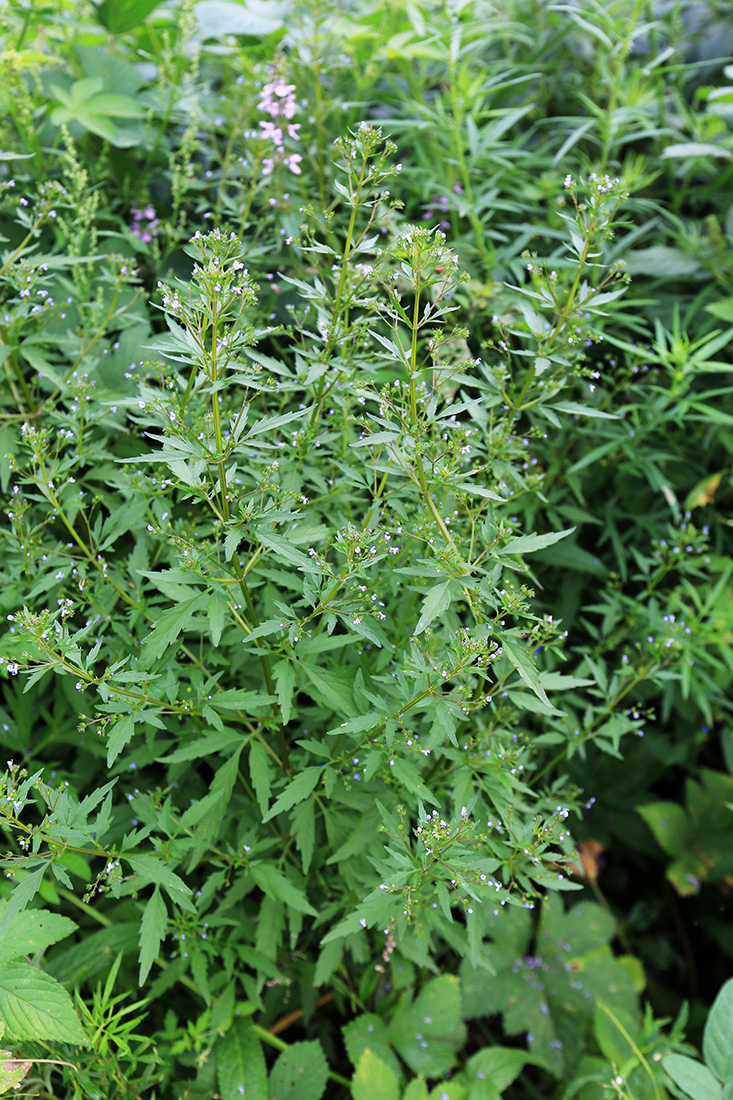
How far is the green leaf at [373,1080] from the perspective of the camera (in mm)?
1774

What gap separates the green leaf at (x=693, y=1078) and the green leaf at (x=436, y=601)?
3.84 feet

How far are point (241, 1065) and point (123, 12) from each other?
3.02m

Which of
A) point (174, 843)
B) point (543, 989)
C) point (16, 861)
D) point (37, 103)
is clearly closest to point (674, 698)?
point (543, 989)

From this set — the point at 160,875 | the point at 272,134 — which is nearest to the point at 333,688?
the point at 160,875

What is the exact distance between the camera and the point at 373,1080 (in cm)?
179

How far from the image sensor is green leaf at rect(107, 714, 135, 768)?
1.23 meters

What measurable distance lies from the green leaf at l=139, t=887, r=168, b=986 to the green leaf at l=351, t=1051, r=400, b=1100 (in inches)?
27.1

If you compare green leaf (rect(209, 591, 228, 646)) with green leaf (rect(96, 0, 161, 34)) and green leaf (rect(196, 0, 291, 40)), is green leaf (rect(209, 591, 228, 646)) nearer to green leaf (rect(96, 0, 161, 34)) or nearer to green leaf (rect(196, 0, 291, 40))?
green leaf (rect(196, 0, 291, 40))

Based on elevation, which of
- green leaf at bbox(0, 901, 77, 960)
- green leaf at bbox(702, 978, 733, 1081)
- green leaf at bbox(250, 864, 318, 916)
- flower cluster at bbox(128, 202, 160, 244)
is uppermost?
flower cluster at bbox(128, 202, 160, 244)

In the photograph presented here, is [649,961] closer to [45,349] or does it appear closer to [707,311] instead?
[707,311]

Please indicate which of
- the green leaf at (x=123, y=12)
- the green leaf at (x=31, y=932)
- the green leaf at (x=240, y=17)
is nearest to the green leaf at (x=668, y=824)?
the green leaf at (x=31, y=932)

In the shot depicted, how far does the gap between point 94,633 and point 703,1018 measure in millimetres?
2254

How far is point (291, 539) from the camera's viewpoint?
51.3 inches

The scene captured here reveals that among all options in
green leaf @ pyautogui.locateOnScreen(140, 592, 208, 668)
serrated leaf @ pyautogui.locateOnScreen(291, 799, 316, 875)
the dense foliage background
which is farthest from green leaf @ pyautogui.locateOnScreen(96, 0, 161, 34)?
serrated leaf @ pyautogui.locateOnScreen(291, 799, 316, 875)
